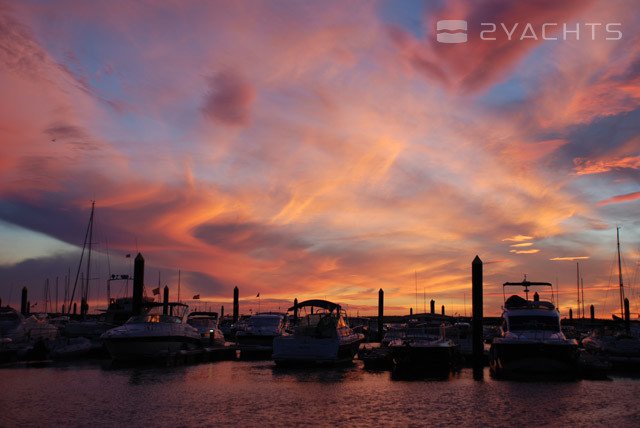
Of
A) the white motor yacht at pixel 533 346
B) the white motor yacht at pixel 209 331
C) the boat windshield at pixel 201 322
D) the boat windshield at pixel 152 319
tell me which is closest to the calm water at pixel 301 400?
the white motor yacht at pixel 533 346

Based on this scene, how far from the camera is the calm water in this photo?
17609 mm

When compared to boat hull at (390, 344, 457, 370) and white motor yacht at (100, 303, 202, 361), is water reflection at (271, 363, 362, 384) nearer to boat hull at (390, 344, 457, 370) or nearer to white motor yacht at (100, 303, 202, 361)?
boat hull at (390, 344, 457, 370)

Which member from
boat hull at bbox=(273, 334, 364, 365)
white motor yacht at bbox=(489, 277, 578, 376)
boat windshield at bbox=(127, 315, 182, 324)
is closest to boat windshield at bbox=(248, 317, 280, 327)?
boat windshield at bbox=(127, 315, 182, 324)

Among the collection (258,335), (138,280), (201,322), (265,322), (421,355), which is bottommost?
(421,355)

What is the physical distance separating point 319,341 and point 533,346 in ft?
34.0

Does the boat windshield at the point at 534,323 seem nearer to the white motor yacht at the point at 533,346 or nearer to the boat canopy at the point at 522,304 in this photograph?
the white motor yacht at the point at 533,346

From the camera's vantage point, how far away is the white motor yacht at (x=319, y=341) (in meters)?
30.4

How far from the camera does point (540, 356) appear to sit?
2659 cm

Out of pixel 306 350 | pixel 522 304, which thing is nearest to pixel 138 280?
pixel 306 350

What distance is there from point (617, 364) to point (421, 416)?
61.2 feet

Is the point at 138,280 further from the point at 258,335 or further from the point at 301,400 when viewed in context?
the point at 301,400

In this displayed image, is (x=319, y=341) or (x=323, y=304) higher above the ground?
(x=323, y=304)

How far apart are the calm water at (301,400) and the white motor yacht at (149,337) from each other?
11.2 ft

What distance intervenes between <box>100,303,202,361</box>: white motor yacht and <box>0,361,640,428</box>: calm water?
3423 mm
